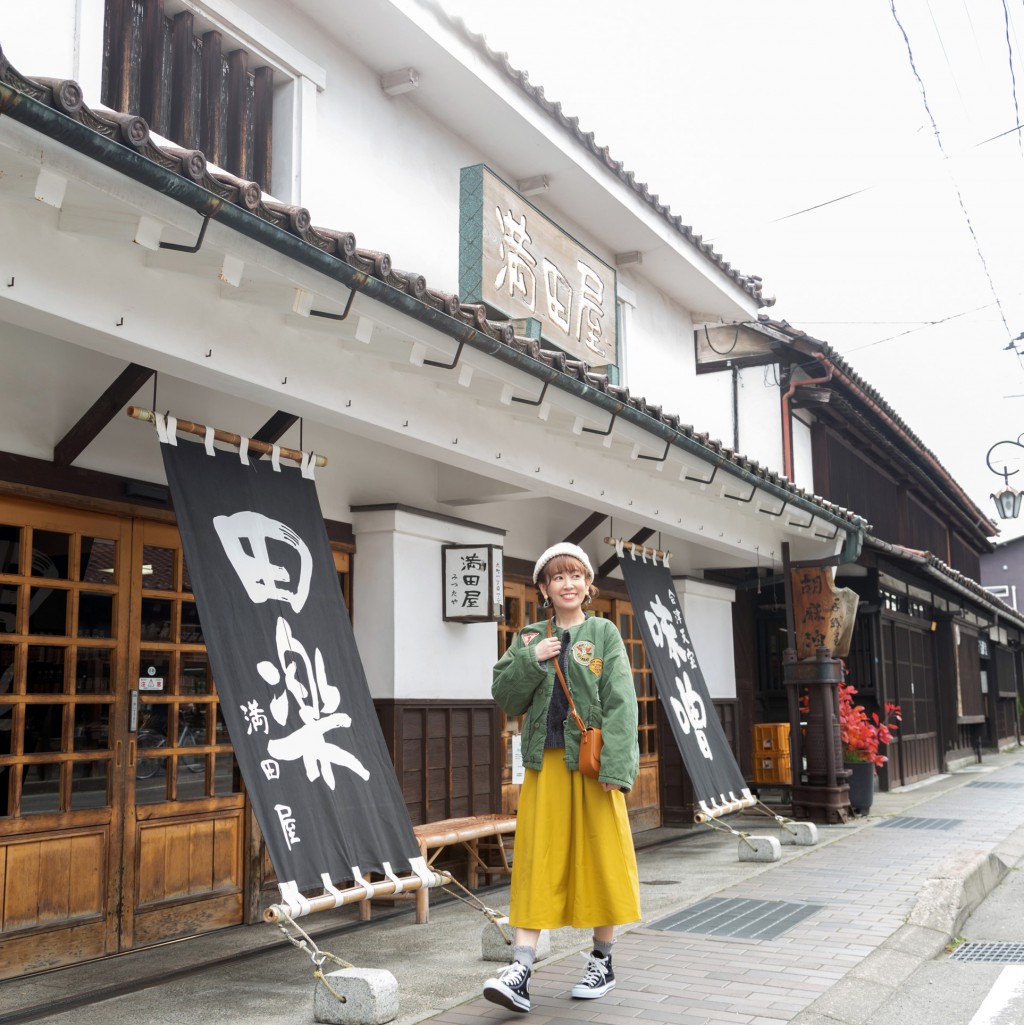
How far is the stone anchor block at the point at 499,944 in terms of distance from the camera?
6.16 meters

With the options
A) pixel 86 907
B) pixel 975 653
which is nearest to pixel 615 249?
pixel 86 907

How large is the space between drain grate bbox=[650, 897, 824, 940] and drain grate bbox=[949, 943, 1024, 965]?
1012 mm

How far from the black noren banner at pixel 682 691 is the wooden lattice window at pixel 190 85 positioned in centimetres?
458

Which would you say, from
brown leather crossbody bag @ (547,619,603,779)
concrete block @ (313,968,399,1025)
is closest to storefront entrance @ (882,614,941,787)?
brown leather crossbody bag @ (547,619,603,779)

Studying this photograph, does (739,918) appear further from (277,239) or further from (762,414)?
(762,414)

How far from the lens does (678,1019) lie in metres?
5.10

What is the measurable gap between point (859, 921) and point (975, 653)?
20225 millimetres

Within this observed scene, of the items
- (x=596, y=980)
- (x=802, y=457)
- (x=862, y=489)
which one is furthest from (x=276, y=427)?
(x=862, y=489)

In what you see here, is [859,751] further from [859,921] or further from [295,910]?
[295,910]

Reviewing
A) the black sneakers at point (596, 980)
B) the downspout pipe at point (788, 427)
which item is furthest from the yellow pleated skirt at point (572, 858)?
the downspout pipe at point (788, 427)

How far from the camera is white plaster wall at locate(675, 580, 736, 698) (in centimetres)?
1300

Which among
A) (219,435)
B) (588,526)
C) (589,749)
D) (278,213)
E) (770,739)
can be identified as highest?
(278,213)

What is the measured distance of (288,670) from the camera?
220 inches

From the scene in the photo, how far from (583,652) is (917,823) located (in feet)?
29.5
